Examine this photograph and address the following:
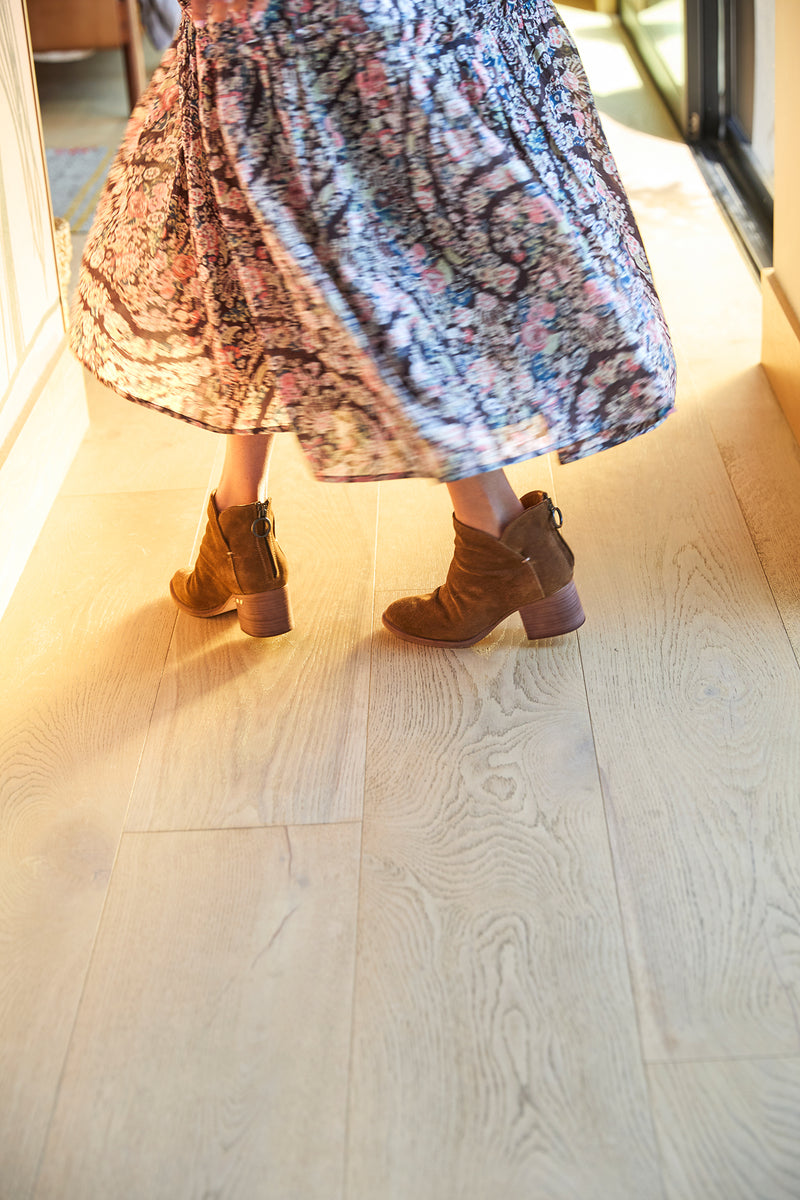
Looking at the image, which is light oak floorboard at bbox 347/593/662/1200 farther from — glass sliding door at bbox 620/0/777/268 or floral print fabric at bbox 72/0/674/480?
glass sliding door at bbox 620/0/777/268

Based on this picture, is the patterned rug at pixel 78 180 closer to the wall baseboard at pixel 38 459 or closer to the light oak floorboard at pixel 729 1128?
the wall baseboard at pixel 38 459

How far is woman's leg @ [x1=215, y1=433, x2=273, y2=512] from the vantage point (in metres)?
1.42

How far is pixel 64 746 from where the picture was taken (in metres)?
1.37

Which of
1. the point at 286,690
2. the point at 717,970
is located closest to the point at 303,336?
the point at 286,690

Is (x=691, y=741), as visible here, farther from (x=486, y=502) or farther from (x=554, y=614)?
(x=486, y=502)

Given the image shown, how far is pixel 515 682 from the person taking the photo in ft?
4.64

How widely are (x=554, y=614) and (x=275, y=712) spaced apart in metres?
0.37

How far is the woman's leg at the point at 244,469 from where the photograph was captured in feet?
4.67

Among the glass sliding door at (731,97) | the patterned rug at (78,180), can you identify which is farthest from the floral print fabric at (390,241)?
the patterned rug at (78,180)

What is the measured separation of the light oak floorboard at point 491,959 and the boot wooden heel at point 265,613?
A: 0.56ft

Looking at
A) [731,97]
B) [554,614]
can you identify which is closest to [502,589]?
[554,614]

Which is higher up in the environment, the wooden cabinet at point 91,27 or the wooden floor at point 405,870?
the wooden cabinet at point 91,27

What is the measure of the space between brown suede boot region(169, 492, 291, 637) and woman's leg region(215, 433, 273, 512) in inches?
0.7

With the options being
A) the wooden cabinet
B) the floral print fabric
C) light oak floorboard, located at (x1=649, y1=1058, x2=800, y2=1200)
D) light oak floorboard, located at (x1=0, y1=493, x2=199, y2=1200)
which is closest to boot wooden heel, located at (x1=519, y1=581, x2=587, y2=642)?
the floral print fabric
